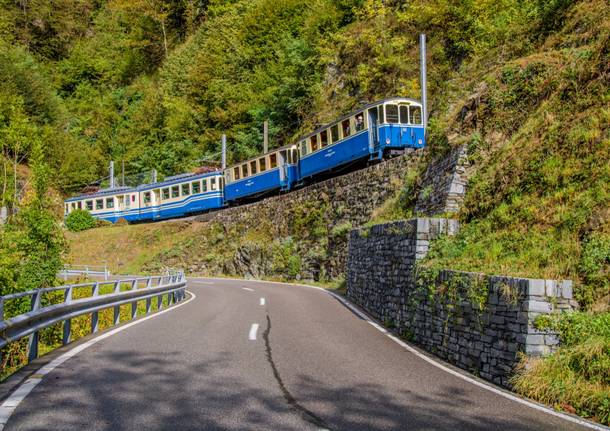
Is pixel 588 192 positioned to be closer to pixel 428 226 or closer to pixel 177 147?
pixel 428 226

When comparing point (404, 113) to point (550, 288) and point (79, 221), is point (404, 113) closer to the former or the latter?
point (550, 288)

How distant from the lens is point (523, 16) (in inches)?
860

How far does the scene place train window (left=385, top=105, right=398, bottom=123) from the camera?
2575 cm

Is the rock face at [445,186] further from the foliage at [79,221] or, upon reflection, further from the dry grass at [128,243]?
the foliage at [79,221]

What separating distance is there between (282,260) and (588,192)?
74.4ft

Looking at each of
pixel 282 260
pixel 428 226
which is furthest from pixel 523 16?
pixel 282 260

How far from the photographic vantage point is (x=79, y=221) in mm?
51125

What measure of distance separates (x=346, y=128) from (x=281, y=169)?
27.2 ft

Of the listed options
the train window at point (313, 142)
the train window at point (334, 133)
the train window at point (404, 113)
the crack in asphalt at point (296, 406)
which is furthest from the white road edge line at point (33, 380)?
the train window at point (313, 142)

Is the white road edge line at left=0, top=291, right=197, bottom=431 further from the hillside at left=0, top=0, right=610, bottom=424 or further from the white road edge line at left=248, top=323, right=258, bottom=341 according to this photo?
the hillside at left=0, top=0, right=610, bottom=424

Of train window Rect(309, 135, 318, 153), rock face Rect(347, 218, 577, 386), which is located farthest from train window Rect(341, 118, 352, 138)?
rock face Rect(347, 218, 577, 386)

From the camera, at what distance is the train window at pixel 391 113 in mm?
25750

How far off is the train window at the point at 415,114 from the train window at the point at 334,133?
153 inches

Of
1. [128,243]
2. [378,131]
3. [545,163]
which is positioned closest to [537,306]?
[545,163]
